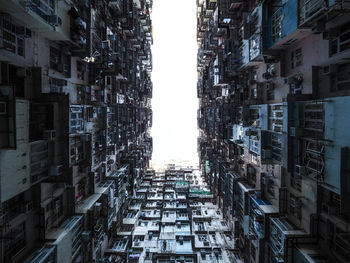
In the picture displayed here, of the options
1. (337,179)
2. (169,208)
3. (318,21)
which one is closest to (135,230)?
(169,208)

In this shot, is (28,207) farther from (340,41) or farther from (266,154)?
(340,41)

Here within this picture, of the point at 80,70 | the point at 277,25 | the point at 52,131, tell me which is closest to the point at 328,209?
the point at 277,25

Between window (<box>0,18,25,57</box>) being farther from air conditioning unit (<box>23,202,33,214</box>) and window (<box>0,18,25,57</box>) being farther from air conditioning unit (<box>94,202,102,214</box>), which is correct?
air conditioning unit (<box>94,202,102,214</box>)

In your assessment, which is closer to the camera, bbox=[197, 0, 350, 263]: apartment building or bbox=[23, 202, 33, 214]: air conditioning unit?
bbox=[197, 0, 350, 263]: apartment building

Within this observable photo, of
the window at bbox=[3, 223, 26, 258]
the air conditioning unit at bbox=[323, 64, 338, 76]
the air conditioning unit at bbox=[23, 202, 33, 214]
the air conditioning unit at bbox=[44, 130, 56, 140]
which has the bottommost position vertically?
the window at bbox=[3, 223, 26, 258]

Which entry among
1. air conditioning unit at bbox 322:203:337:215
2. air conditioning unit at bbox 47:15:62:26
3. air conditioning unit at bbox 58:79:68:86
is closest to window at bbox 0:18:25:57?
air conditioning unit at bbox 47:15:62:26
